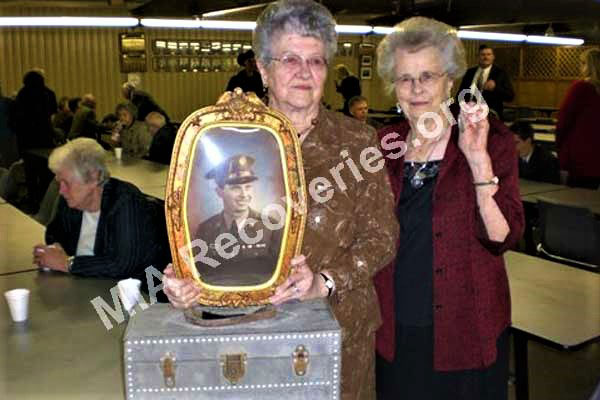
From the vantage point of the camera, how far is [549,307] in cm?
253

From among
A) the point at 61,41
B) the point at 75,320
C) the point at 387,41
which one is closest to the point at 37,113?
the point at 61,41

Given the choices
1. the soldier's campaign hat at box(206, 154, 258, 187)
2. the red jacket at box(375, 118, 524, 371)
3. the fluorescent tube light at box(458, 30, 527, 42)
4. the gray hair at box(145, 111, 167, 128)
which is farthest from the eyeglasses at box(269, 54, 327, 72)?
the fluorescent tube light at box(458, 30, 527, 42)

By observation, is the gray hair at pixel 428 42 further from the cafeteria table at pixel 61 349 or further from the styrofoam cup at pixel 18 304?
the styrofoam cup at pixel 18 304

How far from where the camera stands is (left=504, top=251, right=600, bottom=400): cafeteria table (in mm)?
2289

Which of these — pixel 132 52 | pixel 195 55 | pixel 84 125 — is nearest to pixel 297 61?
pixel 84 125

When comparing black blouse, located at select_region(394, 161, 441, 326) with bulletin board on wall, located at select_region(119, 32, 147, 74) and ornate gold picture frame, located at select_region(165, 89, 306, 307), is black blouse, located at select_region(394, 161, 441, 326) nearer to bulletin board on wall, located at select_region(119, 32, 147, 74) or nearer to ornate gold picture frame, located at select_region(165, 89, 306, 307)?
ornate gold picture frame, located at select_region(165, 89, 306, 307)

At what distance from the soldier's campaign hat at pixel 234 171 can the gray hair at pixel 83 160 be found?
1.80 metres

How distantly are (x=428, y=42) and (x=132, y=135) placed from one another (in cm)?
582

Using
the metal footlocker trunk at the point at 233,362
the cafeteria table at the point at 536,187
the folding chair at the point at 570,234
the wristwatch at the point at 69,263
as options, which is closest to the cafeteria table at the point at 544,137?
the cafeteria table at the point at 536,187

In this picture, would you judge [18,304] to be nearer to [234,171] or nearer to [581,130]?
[234,171]

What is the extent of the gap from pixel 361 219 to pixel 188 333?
1.68 ft

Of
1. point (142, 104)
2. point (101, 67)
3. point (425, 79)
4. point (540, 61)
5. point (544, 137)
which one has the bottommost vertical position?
point (544, 137)

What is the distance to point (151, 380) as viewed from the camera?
117 centimetres

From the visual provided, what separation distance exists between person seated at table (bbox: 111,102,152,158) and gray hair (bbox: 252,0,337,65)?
19.1 feet
